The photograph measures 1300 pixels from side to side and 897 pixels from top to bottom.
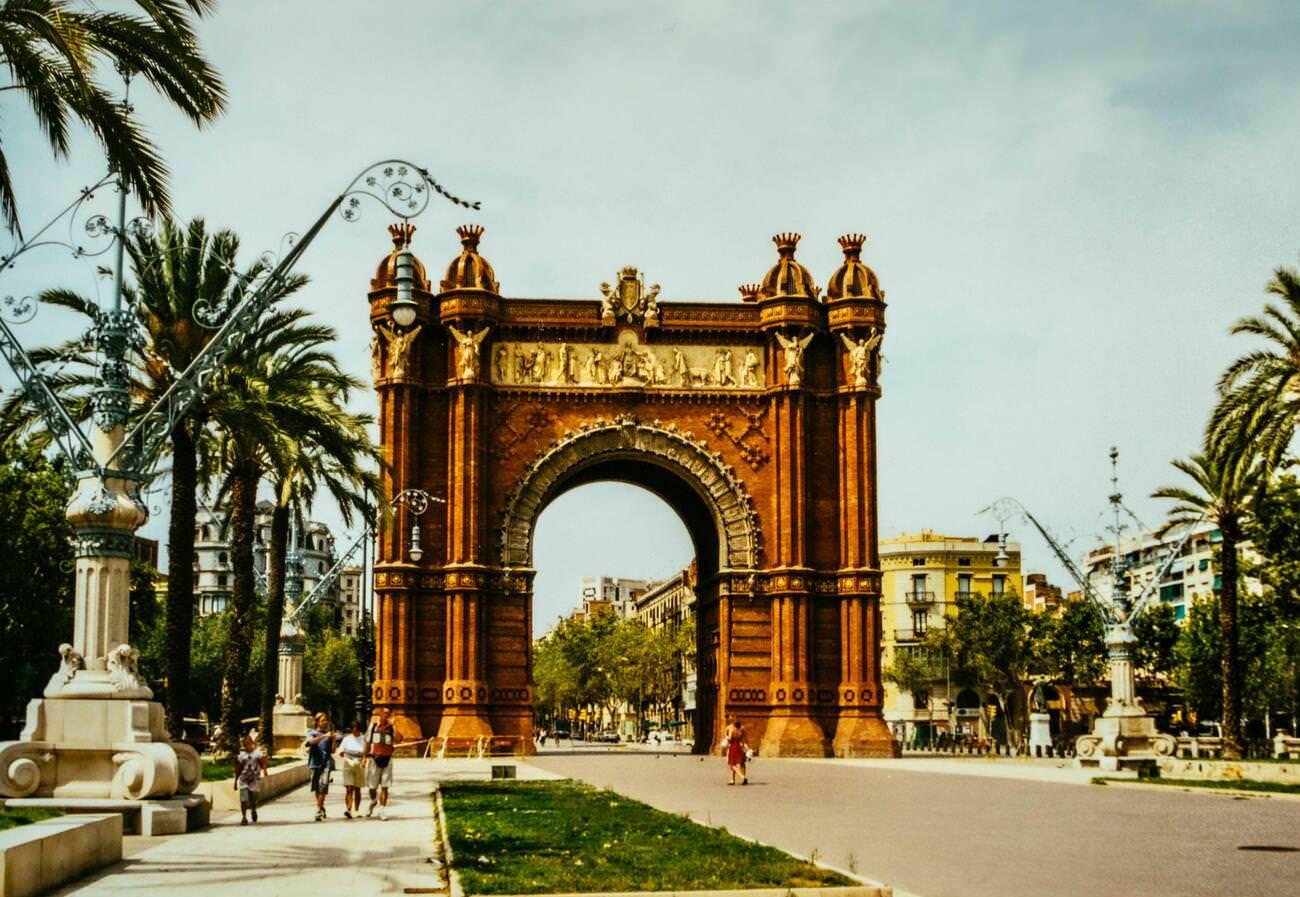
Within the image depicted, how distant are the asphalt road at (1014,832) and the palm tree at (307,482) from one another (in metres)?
7.84

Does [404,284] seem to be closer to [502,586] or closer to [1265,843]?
[1265,843]

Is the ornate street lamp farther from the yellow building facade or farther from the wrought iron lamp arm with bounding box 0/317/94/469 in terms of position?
the yellow building facade

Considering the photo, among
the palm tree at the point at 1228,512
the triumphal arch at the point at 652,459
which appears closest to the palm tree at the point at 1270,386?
the palm tree at the point at 1228,512

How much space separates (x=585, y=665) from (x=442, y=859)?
9241cm

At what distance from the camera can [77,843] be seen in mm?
13734

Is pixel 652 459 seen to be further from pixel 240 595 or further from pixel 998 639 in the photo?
pixel 998 639

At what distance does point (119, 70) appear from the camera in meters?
17.2

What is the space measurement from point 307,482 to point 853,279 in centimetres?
1979

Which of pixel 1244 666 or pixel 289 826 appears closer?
pixel 289 826

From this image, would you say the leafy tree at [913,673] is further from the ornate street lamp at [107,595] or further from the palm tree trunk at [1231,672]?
the ornate street lamp at [107,595]

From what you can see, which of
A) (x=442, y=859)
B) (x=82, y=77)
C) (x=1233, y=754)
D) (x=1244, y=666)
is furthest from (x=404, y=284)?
(x=1244, y=666)

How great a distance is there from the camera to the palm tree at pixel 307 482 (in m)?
28.1

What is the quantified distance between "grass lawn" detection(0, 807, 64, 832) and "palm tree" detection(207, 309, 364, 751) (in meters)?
9.40

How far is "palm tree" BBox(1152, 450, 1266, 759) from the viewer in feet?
129
